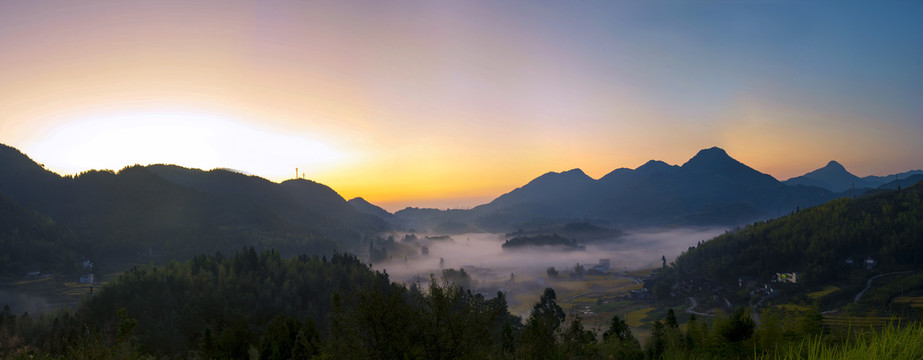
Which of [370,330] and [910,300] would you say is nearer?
[370,330]

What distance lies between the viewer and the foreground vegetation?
16.2m

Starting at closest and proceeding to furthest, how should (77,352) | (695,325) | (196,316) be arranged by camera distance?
(77,352) → (695,325) → (196,316)

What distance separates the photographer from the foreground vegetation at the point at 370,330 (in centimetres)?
1623

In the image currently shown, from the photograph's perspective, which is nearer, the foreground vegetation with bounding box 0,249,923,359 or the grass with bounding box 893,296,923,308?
the foreground vegetation with bounding box 0,249,923,359

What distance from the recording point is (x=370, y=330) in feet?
54.3

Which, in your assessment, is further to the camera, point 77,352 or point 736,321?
point 736,321

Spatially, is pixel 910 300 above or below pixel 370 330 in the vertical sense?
below

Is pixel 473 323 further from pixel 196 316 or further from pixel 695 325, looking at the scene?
pixel 196 316

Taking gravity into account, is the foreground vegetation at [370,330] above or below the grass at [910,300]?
above

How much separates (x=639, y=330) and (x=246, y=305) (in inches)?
5730

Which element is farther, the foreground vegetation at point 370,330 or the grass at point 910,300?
the grass at point 910,300

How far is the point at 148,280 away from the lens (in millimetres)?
151875

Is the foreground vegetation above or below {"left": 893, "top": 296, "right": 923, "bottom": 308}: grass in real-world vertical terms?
above

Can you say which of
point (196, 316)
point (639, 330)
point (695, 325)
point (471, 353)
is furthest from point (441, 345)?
point (639, 330)
